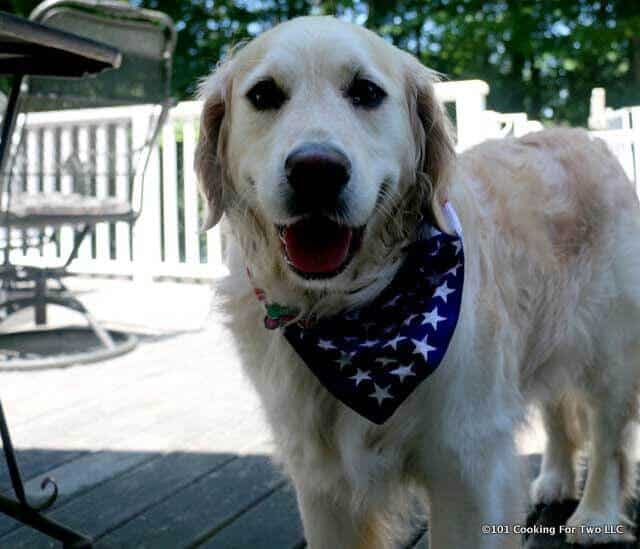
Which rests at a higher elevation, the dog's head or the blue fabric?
the dog's head

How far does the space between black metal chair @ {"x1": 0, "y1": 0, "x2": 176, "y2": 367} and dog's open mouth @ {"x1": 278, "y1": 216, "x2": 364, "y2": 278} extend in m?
2.52

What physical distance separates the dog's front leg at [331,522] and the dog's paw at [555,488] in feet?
2.43

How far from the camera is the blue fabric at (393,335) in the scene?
1.42 meters

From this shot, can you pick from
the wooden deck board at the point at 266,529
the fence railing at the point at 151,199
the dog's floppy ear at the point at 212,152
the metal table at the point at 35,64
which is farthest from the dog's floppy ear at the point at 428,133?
the fence railing at the point at 151,199

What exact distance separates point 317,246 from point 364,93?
0.36 m

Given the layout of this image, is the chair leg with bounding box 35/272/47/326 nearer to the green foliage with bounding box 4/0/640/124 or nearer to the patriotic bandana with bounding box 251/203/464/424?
the patriotic bandana with bounding box 251/203/464/424

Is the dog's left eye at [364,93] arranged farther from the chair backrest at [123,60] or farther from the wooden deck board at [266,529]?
the chair backrest at [123,60]

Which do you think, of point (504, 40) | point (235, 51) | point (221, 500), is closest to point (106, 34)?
point (235, 51)

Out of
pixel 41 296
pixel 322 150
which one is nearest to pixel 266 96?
pixel 322 150

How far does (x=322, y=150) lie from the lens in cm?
128

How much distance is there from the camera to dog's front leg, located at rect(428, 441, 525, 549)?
1426 millimetres

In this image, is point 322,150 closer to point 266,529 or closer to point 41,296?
point 266,529

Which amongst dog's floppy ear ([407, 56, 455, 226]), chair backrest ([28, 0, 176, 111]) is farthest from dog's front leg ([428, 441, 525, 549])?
chair backrest ([28, 0, 176, 111])

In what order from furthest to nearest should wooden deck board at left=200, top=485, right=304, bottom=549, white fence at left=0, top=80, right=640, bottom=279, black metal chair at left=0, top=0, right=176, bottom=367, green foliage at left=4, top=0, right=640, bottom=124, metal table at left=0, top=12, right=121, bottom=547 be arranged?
green foliage at left=4, top=0, right=640, bottom=124
white fence at left=0, top=80, right=640, bottom=279
black metal chair at left=0, top=0, right=176, bottom=367
wooden deck board at left=200, top=485, right=304, bottom=549
metal table at left=0, top=12, right=121, bottom=547
